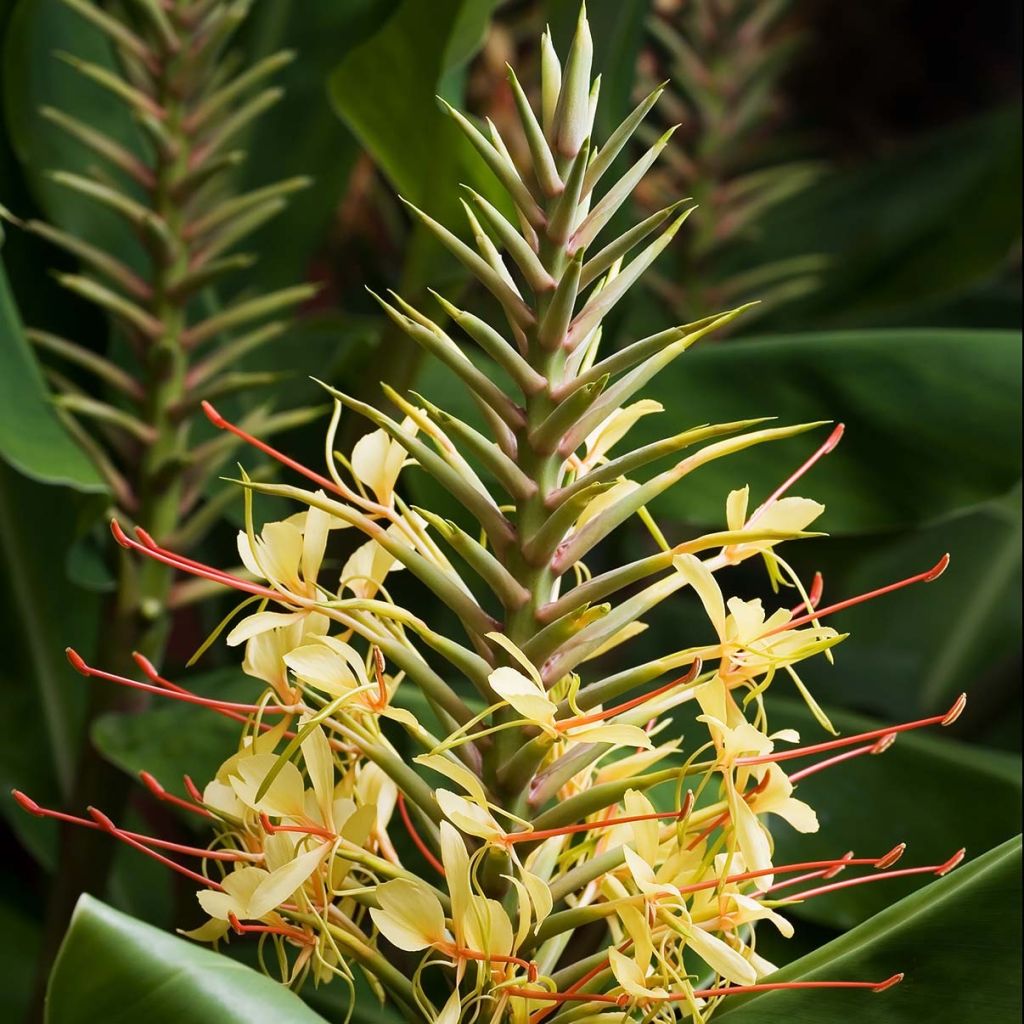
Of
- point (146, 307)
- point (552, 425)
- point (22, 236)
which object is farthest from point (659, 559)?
point (22, 236)

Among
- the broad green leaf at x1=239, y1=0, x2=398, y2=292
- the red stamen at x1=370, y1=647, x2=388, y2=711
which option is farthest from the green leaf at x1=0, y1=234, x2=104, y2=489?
the broad green leaf at x1=239, y1=0, x2=398, y2=292

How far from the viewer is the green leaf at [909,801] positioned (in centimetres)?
75

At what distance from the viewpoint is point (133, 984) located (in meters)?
0.35

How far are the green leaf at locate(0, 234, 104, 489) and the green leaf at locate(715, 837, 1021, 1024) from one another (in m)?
0.42

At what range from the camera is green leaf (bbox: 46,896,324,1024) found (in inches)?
13.7

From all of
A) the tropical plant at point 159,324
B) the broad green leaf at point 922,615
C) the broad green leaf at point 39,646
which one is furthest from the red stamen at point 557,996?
the broad green leaf at point 922,615

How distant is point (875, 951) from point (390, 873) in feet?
0.54

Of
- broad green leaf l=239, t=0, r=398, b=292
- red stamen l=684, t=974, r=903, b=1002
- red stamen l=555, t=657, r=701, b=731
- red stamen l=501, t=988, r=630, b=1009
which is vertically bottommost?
red stamen l=684, t=974, r=903, b=1002

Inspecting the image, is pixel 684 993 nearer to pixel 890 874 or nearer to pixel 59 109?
pixel 890 874

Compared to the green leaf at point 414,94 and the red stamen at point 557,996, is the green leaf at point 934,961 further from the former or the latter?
the green leaf at point 414,94

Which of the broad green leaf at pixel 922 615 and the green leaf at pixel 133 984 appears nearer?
the green leaf at pixel 133 984

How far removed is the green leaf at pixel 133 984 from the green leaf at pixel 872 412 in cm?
45

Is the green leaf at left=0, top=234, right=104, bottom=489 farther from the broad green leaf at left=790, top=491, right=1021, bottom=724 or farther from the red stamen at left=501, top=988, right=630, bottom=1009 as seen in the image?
Result: the broad green leaf at left=790, top=491, right=1021, bottom=724

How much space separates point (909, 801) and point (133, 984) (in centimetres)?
55
